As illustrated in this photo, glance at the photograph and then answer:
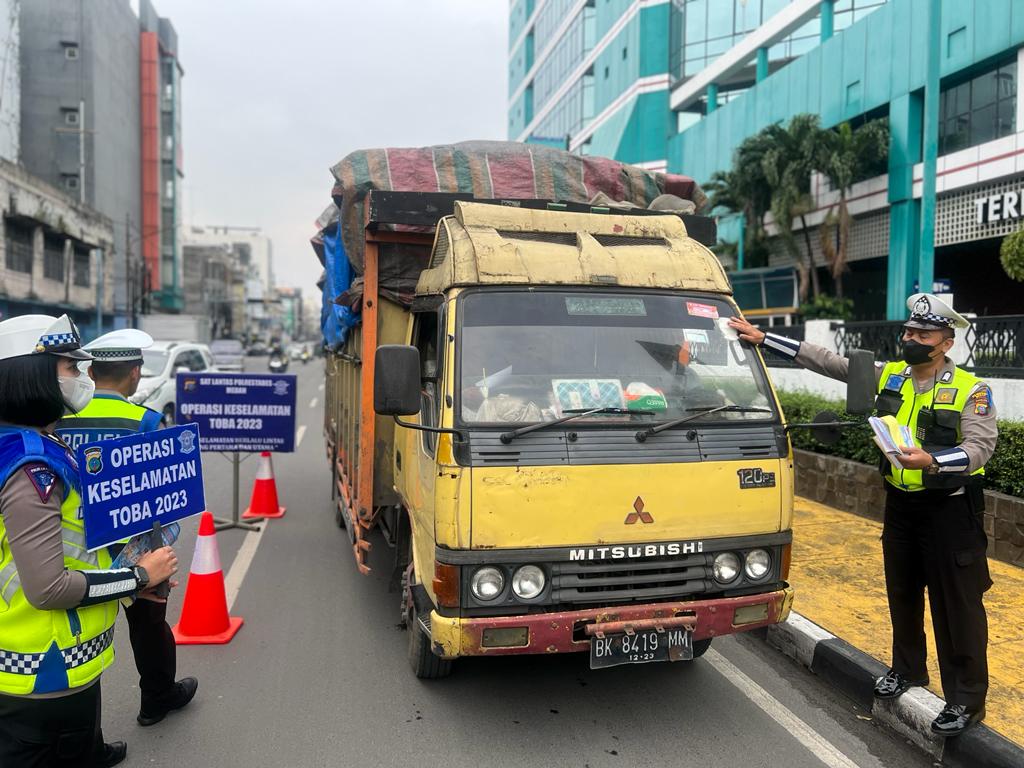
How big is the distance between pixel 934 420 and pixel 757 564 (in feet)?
3.50

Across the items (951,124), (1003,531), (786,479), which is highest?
(951,124)

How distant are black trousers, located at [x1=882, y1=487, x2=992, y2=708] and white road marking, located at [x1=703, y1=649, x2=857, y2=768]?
0.60m

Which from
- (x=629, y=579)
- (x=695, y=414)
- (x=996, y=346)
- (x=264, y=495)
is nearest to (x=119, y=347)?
(x=629, y=579)

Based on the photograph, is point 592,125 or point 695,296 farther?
point 592,125

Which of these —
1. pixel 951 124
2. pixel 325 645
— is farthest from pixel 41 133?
pixel 325 645

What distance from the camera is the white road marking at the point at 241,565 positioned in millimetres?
5848

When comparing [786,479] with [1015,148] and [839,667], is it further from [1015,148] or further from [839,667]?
[1015,148]

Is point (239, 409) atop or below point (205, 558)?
atop

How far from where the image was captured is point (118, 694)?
4086 millimetres

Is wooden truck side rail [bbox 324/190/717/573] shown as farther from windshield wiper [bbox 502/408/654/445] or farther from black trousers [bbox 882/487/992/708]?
black trousers [bbox 882/487/992/708]

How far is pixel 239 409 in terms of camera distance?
7.73 metres

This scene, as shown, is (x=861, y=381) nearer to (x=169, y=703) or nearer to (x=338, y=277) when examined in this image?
(x=338, y=277)

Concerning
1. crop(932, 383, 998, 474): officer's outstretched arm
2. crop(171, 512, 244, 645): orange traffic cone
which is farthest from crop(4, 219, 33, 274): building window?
crop(932, 383, 998, 474): officer's outstretched arm

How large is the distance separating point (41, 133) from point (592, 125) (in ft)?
124
